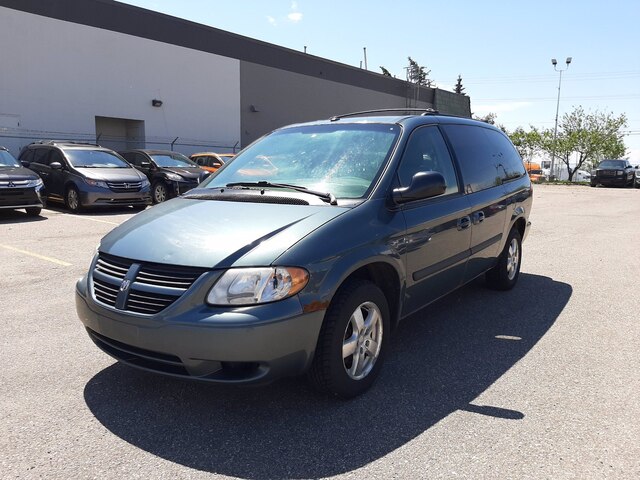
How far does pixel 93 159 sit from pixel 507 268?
11.1 m

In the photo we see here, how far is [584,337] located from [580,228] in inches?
307

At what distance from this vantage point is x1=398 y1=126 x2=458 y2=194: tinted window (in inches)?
151

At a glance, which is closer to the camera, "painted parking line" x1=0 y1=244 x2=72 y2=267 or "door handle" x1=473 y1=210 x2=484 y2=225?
"door handle" x1=473 y1=210 x2=484 y2=225

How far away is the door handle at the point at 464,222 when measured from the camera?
170 inches

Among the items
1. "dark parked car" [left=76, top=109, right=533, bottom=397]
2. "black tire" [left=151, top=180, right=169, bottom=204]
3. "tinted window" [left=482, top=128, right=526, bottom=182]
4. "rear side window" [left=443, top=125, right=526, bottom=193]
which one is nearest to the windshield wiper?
"dark parked car" [left=76, top=109, right=533, bottom=397]

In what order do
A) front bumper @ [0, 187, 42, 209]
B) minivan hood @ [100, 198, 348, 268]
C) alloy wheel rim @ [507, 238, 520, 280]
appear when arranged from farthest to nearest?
front bumper @ [0, 187, 42, 209], alloy wheel rim @ [507, 238, 520, 280], minivan hood @ [100, 198, 348, 268]

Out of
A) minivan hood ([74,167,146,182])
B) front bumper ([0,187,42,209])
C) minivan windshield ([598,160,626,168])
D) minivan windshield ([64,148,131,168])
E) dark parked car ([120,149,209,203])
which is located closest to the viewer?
front bumper ([0,187,42,209])

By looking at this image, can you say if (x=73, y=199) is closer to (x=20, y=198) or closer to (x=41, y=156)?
(x=20, y=198)

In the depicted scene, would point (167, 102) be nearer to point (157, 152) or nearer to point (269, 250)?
point (157, 152)

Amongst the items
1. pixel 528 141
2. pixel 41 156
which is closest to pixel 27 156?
pixel 41 156

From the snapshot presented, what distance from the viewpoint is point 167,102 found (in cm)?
2442

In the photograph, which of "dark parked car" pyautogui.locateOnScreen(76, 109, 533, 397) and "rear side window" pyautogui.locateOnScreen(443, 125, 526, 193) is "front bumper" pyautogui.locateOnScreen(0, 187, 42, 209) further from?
"rear side window" pyautogui.locateOnScreen(443, 125, 526, 193)

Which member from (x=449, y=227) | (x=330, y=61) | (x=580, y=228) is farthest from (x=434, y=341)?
(x=330, y=61)

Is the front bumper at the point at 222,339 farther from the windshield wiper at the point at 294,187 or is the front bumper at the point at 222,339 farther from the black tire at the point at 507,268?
the black tire at the point at 507,268
